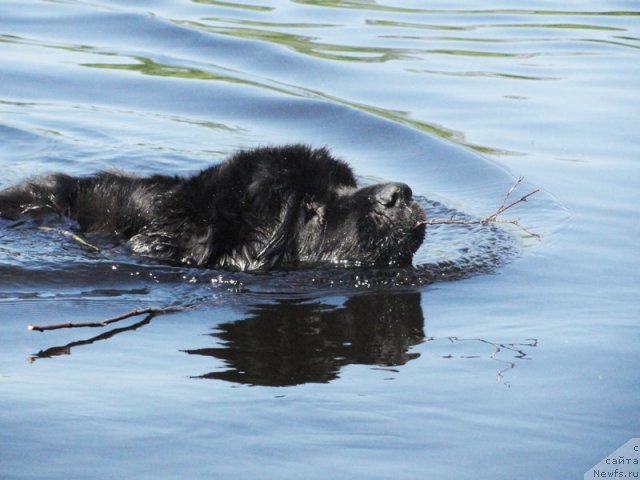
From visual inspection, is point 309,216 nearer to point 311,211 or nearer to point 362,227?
point 311,211

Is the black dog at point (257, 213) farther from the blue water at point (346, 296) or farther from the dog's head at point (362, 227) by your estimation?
the blue water at point (346, 296)

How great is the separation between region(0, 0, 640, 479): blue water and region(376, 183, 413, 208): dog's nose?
0.42 m

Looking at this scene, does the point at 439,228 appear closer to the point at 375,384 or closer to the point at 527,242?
the point at 527,242

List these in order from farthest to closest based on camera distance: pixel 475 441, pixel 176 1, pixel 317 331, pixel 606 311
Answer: pixel 176 1 < pixel 606 311 < pixel 317 331 < pixel 475 441

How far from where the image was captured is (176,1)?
16.5 metres

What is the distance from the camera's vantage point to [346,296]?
6609mm

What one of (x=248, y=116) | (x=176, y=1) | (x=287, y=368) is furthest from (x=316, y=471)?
(x=176, y=1)

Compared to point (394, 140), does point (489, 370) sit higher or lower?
lower

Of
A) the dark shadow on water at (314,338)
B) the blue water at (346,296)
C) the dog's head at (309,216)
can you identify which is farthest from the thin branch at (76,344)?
the dog's head at (309,216)

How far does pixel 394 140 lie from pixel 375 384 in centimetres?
543

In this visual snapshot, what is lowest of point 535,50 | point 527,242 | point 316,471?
point 316,471

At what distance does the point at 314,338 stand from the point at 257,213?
1.05m

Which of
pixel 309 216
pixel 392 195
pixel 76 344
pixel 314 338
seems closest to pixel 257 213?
pixel 309 216

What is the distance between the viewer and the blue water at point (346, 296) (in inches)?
183
